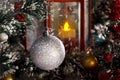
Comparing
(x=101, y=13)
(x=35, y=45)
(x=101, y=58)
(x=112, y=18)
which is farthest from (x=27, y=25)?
(x=101, y=13)

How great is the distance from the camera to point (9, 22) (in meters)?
1.41

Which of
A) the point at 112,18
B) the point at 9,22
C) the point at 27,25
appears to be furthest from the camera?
the point at 112,18

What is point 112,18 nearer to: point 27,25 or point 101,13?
point 27,25

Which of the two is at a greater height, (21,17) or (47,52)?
(21,17)

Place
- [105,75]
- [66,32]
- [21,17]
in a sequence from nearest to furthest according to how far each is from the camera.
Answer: [21,17] → [105,75] → [66,32]

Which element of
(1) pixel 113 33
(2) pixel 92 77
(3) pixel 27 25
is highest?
(3) pixel 27 25

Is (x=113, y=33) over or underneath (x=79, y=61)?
over

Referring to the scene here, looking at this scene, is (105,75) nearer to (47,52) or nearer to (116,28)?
(116,28)

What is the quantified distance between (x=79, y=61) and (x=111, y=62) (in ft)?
1.02

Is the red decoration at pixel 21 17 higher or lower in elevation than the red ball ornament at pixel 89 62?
higher

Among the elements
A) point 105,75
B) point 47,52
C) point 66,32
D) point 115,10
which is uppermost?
point 115,10

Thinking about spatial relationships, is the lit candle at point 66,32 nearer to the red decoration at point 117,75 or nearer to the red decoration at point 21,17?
the red decoration at point 117,75

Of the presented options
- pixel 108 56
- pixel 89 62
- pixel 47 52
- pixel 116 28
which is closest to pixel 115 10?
pixel 116 28

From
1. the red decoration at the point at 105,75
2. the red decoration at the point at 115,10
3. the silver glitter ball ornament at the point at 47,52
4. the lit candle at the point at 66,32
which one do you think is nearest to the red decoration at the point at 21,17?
the silver glitter ball ornament at the point at 47,52
